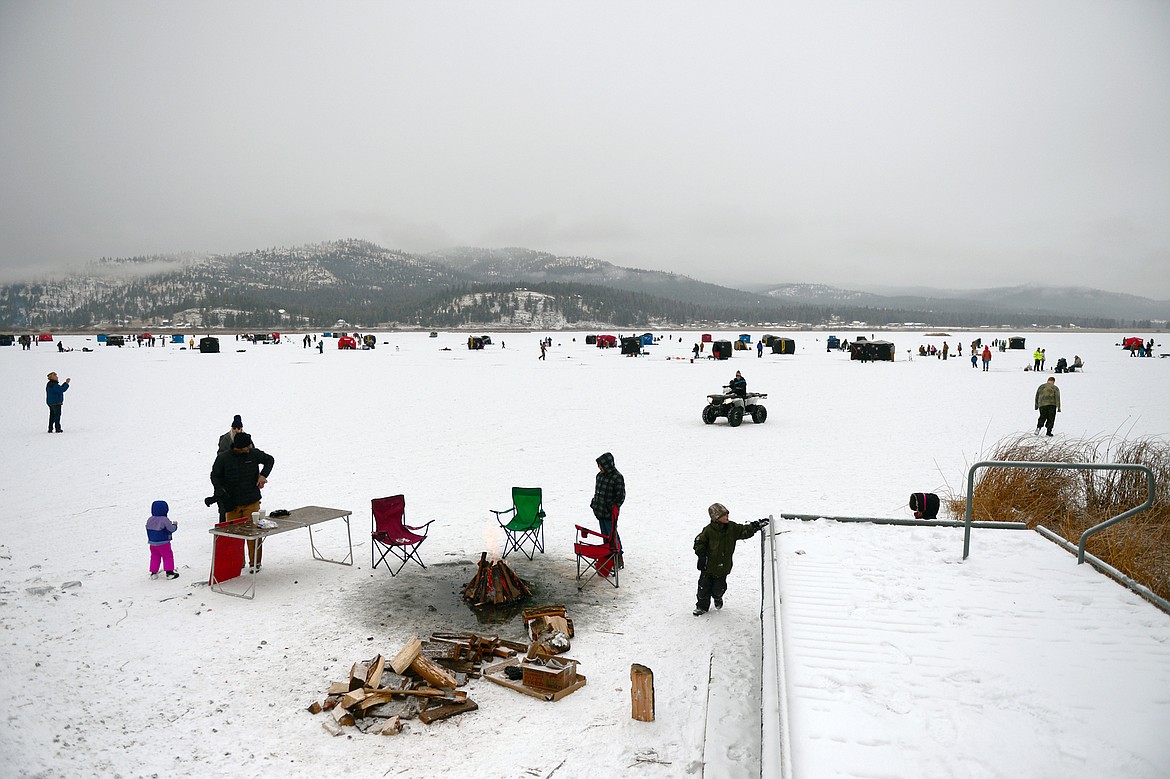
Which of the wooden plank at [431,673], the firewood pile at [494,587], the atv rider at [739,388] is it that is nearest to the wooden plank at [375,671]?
the wooden plank at [431,673]

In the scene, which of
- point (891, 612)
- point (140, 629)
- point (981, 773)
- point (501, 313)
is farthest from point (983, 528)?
point (501, 313)

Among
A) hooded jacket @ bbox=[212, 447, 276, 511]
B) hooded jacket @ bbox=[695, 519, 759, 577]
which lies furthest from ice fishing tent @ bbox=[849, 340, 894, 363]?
hooded jacket @ bbox=[212, 447, 276, 511]

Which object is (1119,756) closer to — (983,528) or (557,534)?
(983,528)

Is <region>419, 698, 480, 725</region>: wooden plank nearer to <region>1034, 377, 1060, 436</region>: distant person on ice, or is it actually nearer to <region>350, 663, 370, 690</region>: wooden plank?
<region>350, 663, 370, 690</region>: wooden plank

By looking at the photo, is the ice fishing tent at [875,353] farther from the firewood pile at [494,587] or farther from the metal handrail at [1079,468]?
the firewood pile at [494,587]

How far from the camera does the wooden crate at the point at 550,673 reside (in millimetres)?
4887

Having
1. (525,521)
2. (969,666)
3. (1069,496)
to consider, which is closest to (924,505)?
(1069,496)

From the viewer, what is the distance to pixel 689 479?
11.7 meters

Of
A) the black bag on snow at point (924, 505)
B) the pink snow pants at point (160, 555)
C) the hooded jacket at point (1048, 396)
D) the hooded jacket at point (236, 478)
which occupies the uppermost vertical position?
the hooded jacket at point (1048, 396)

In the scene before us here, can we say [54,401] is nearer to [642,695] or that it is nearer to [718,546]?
[718,546]

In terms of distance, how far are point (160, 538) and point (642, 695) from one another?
5398 mm

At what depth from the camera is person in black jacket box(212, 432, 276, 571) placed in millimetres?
7531

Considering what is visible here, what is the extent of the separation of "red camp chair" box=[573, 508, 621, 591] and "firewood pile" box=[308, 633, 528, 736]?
1626mm

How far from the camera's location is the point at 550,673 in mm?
4867
